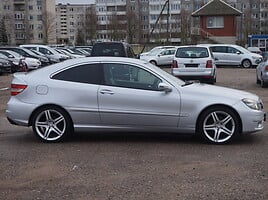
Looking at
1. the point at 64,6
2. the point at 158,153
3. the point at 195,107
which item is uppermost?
the point at 64,6

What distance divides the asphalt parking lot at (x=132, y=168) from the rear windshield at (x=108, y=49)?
32.0ft

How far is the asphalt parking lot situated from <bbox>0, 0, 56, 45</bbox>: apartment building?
97.3 m

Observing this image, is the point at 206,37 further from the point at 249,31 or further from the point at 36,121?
the point at 36,121

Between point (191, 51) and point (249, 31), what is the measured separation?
69180mm

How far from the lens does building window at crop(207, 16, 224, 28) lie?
59.1m

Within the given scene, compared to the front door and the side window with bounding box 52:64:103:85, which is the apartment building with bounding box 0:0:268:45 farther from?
the front door

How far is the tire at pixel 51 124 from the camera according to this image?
8.24 meters

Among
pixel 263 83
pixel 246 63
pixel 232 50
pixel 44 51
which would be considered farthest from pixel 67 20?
pixel 263 83

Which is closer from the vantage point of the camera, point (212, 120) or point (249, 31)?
point (212, 120)

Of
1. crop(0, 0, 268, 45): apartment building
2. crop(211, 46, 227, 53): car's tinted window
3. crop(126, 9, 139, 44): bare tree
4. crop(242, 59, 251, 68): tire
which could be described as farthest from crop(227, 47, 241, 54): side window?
crop(0, 0, 268, 45): apartment building

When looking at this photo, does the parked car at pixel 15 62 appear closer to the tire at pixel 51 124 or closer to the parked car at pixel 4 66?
the parked car at pixel 4 66

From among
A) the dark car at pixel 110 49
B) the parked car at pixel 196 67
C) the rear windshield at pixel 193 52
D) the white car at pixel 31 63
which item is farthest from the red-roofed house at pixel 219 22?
the dark car at pixel 110 49

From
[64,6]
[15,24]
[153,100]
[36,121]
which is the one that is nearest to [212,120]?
[153,100]

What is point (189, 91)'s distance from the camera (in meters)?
8.10
